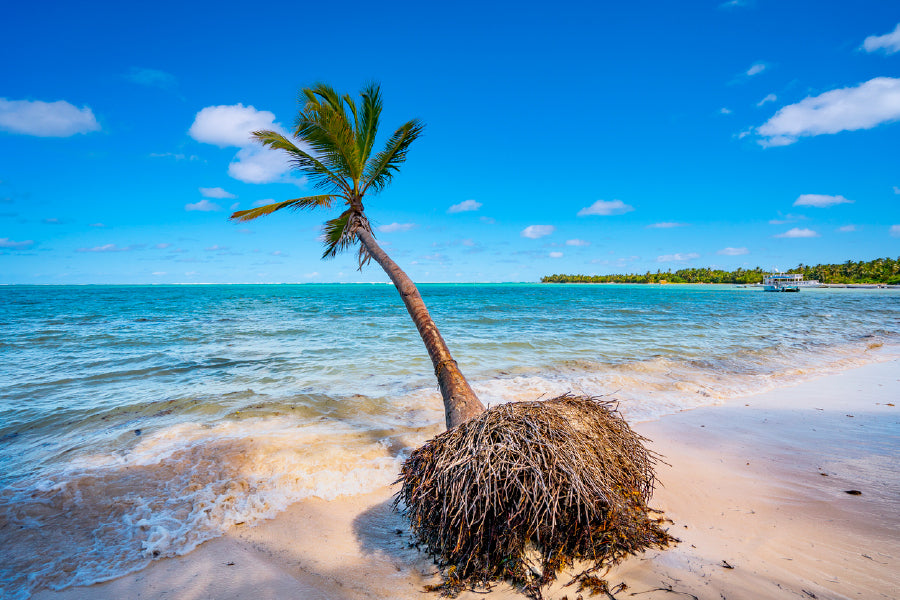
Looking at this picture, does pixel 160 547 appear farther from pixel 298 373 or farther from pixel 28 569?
pixel 298 373

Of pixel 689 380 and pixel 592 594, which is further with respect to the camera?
pixel 689 380

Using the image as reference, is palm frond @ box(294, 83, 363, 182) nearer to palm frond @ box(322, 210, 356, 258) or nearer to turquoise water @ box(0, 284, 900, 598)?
palm frond @ box(322, 210, 356, 258)

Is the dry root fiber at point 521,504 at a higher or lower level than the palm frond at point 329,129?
lower

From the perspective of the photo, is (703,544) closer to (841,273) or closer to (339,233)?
(339,233)

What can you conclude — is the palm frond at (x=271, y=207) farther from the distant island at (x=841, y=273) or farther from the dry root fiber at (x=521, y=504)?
the distant island at (x=841, y=273)

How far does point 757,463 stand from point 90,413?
11235 millimetres

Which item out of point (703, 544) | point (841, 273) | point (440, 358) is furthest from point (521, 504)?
point (841, 273)

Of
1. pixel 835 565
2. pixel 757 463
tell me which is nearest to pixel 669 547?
pixel 835 565

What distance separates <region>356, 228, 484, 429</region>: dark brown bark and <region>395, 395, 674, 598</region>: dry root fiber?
118 centimetres

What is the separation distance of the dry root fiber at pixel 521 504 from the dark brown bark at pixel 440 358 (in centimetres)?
118

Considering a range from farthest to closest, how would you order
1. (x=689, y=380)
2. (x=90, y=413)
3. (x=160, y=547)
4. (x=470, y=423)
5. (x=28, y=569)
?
1. (x=689, y=380)
2. (x=90, y=413)
3. (x=160, y=547)
4. (x=28, y=569)
5. (x=470, y=423)

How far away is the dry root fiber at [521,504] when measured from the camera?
2709 mm

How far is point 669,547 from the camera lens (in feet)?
10.4

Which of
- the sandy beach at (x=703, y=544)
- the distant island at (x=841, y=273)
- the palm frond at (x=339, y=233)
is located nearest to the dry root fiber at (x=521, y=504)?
the sandy beach at (x=703, y=544)
